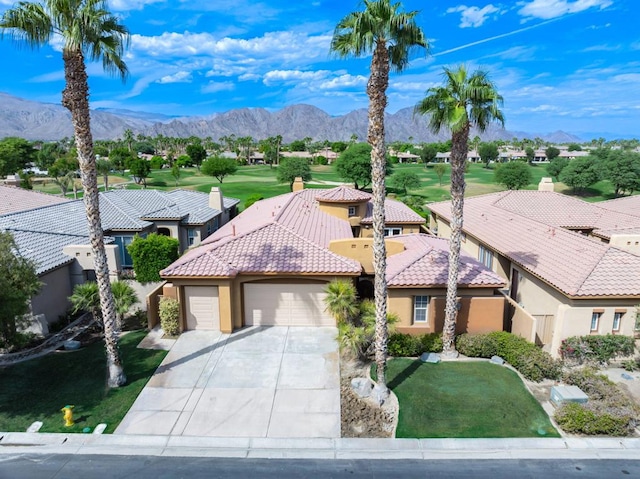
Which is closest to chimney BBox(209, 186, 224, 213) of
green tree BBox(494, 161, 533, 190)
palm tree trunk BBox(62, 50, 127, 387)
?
palm tree trunk BBox(62, 50, 127, 387)

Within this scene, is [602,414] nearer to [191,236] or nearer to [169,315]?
[169,315]

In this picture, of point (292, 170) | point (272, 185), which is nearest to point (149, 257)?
point (292, 170)

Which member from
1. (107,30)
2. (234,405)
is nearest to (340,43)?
(107,30)

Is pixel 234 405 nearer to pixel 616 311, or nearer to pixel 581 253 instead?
pixel 616 311

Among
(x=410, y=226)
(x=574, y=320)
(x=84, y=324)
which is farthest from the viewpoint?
(x=410, y=226)

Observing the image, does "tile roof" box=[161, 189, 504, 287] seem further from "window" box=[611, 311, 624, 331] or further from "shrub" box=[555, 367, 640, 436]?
"shrub" box=[555, 367, 640, 436]

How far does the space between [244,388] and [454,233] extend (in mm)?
9091

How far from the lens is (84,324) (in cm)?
2055

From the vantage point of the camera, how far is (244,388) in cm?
1488

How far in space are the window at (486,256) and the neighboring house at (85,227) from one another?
19387 millimetres

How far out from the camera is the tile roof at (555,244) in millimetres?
16734

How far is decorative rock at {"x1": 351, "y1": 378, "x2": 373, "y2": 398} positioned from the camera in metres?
14.4

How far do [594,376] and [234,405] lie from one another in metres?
11.7

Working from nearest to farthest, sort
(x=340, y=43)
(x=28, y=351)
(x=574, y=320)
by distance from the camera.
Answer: (x=340, y=43), (x=574, y=320), (x=28, y=351)
